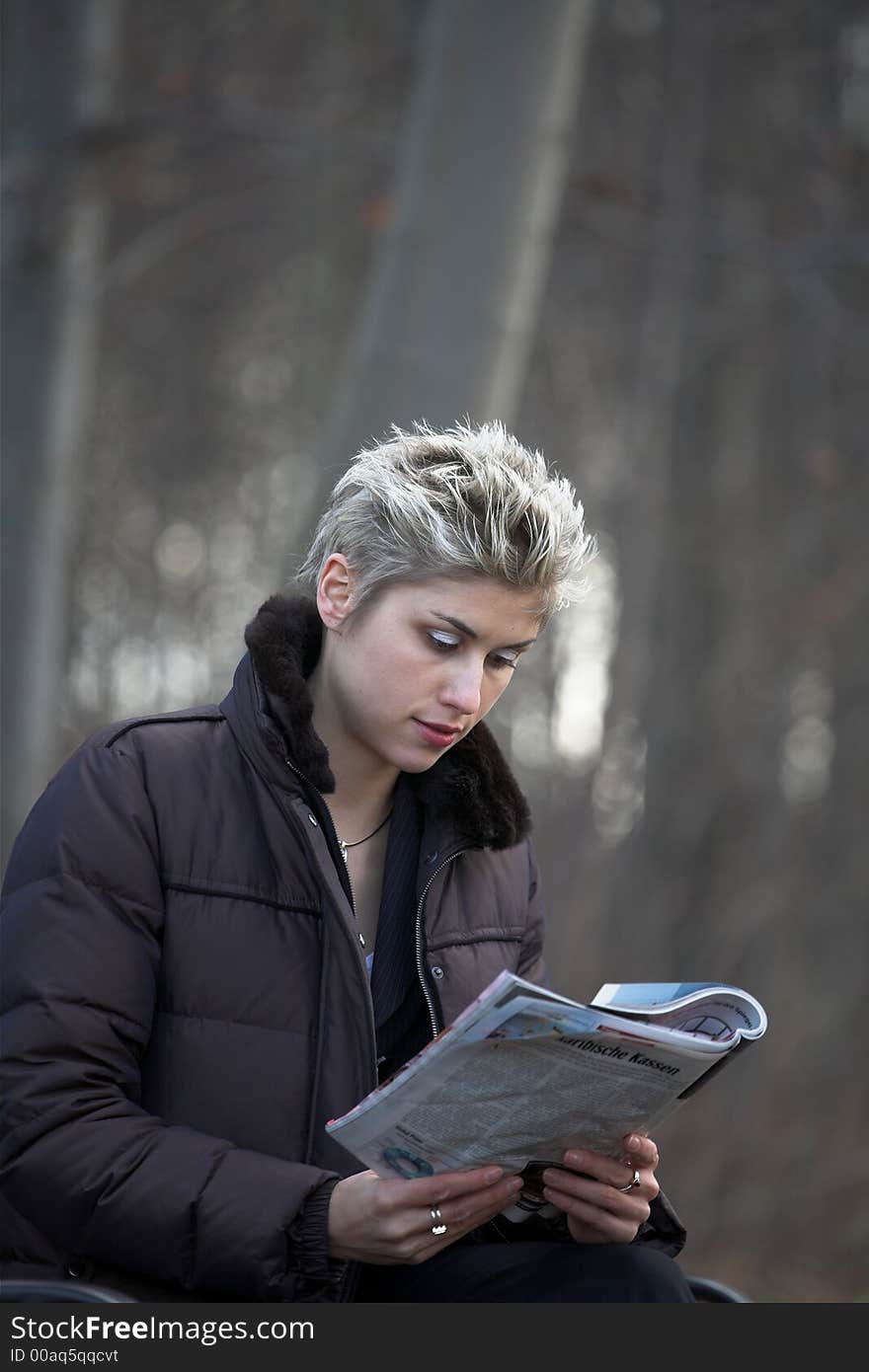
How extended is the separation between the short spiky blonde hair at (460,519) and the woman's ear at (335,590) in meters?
0.02

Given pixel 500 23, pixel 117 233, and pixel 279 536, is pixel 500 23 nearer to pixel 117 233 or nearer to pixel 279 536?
pixel 117 233

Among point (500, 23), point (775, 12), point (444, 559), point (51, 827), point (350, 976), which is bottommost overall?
point (350, 976)

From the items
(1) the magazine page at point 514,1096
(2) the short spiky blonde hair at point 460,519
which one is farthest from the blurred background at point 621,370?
(1) the magazine page at point 514,1096

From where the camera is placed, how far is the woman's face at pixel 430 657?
8.45 ft

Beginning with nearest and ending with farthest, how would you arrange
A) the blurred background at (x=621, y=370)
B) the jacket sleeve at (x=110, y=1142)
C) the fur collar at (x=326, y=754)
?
the jacket sleeve at (x=110, y=1142)
the fur collar at (x=326, y=754)
the blurred background at (x=621, y=370)

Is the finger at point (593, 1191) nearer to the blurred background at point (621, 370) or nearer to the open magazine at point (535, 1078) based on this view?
the open magazine at point (535, 1078)

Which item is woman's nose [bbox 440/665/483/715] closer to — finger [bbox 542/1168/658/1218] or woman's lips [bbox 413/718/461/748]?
woman's lips [bbox 413/718/461/748]

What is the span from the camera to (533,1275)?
97.5 inches

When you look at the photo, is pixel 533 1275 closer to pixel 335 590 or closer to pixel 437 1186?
pixel 437 1186

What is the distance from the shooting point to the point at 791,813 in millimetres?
9250

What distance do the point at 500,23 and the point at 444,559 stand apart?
291 centimetres

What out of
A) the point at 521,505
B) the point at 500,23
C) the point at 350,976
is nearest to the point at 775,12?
the point at 500,23

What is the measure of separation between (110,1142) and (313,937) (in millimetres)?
420

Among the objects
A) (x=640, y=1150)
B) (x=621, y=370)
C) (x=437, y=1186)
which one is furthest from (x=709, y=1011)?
(x=621, y=370)
